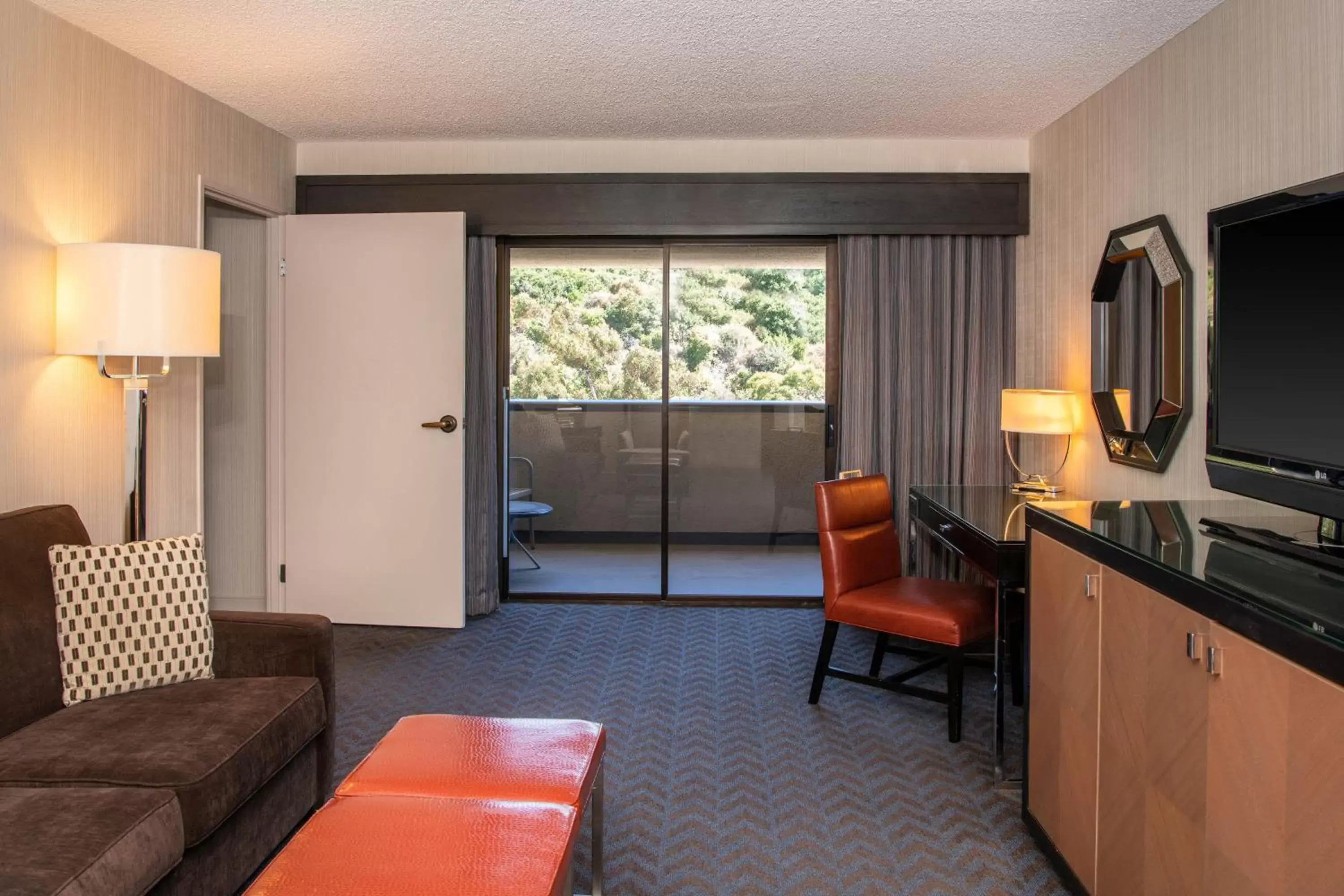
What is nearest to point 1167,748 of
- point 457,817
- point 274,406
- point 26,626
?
point 457,817

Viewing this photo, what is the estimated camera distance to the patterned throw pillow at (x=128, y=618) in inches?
91.4

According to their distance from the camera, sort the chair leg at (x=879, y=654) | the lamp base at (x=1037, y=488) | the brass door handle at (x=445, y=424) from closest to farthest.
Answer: the chair leg at (x=879, y=654) < the lamp base at (x=1037, y=488) < the brass door handle at (x=445, y=424)

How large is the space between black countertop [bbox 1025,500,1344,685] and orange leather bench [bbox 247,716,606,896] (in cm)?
116

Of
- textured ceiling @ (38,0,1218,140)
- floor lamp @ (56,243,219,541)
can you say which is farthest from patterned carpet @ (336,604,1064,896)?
textured ceiling @ (38,0,1218,140)

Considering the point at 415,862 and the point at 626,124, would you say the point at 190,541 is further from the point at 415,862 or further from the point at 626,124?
the point at 626,124

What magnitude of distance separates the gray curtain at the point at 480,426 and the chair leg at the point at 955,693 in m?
2.44

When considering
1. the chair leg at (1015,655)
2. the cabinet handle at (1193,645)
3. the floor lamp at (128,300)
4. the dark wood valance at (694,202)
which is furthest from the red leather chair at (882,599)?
the floor lamp at (128,300)

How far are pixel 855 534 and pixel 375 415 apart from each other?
2.36m

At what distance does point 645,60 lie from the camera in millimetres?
3451

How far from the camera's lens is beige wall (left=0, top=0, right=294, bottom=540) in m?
2.81

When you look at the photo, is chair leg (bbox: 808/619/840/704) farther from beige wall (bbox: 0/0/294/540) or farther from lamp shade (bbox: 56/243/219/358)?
beige wall (bbox: 0/0/294/540)

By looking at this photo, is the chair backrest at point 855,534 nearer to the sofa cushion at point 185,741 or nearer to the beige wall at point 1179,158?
the beige wall at point 1179,158

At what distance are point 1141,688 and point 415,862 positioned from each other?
1375mm

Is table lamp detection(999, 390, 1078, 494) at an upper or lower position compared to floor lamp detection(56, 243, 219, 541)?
lower
